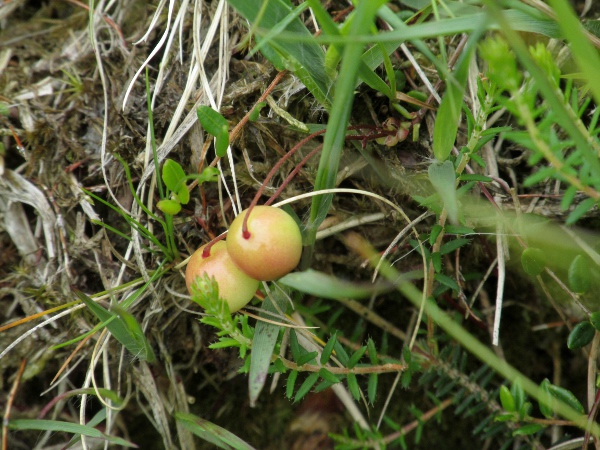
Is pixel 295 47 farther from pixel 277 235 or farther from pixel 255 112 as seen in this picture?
pixel 277 235

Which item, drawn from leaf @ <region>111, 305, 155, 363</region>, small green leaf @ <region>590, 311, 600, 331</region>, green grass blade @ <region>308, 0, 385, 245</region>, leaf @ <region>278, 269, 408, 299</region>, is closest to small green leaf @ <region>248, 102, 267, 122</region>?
green grass blade @ <region>308, 0, 385, 245</region>

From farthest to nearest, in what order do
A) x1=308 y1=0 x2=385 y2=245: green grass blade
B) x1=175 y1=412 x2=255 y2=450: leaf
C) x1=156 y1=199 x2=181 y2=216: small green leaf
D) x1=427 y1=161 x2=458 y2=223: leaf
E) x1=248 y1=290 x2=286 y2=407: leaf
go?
x1=175 y1=412 x2=255 y2=450: leaf, x1=156 y1=199 x2=181 y2=216: small green leaf, x1=248 y1=290 x2=286 y2=407: leaf, x1=427 y1=161 x2=458 y2=223: leaf, x1=308 y1=0 x2=385 y2=245: green grass blade

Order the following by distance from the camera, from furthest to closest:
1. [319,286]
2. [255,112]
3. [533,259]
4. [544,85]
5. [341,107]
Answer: [255,112] < [533,259] < [319,286] < [341,107] < [544,85]

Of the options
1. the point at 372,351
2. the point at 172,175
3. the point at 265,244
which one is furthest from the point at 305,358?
the point at 172,175

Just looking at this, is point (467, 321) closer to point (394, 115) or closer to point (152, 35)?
point (394, 115)

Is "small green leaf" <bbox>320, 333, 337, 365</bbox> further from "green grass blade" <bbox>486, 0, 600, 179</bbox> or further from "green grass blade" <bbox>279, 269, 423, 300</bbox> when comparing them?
"green grass blade" <bbox>486, 0, 600, 179</bbox>

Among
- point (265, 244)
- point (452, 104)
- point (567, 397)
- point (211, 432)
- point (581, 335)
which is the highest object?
point (452, 104)

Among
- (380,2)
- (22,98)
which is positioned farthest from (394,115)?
(22,98)
